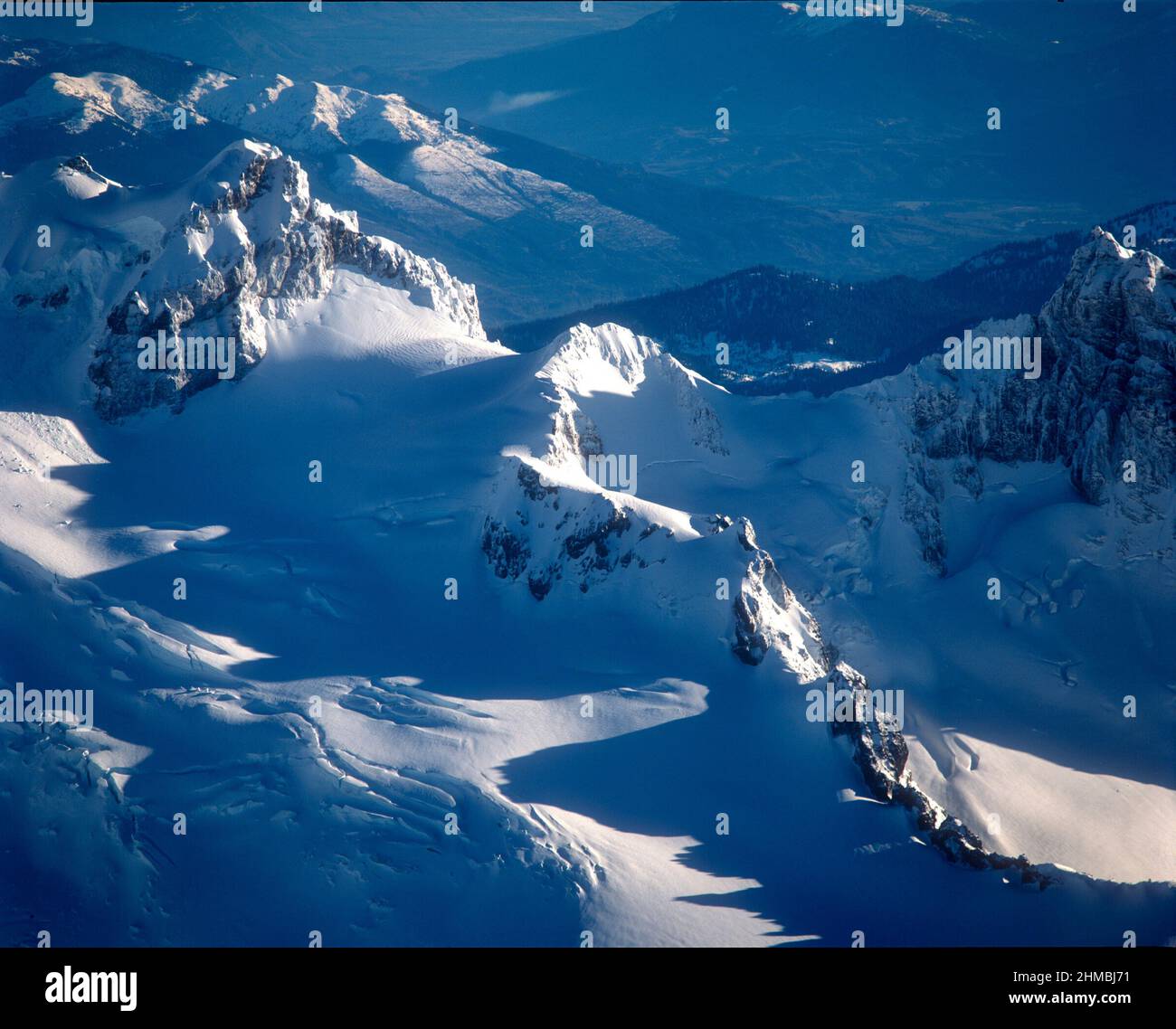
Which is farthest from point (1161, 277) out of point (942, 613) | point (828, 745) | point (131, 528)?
point (131, 528)

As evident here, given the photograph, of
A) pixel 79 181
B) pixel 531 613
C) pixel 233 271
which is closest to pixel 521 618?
pixel 531 613

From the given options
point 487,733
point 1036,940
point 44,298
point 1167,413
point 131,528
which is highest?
point 44,298

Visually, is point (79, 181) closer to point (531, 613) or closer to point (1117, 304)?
point (531, 613)

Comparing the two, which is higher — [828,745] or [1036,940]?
[828,745]

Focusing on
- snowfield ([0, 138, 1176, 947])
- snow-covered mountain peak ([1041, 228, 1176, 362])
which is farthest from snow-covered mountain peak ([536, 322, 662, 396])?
snow-covered mountain peak ([1041, 228, 1176, 362])

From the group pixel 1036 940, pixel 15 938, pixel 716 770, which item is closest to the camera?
pixel 15 938

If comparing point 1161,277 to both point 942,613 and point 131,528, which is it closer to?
point 942,613
